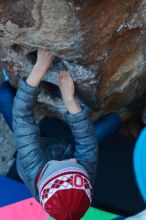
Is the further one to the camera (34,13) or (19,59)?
(19,59)

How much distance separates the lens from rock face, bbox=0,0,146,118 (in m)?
0.62

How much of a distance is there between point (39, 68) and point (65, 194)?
26 centimetres

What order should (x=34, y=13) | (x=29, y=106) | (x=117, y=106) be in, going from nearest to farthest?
(x=34, y=13)
(x=29, y=106)
(x=117, y=106)

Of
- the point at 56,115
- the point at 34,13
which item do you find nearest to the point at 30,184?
the point at 56,115

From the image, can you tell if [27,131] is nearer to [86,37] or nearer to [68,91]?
[68,91]

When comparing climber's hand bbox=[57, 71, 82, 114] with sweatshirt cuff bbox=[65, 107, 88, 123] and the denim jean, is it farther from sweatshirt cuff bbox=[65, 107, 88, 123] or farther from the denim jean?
the denim jean

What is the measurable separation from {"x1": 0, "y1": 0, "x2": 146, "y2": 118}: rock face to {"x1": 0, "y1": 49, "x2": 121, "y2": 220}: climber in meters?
0.05

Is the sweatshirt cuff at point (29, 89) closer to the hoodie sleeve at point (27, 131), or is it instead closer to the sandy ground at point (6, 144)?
the hoodie sleeve at point (27, 131)

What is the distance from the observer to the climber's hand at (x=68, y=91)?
0.77 metres

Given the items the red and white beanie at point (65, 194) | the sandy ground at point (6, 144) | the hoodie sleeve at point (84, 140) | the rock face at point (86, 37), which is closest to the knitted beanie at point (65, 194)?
the red and white beanie at point (65, 194)

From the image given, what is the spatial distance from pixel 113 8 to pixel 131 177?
0.57 metres

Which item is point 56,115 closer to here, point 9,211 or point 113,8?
point 9,211

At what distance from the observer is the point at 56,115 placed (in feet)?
3.28

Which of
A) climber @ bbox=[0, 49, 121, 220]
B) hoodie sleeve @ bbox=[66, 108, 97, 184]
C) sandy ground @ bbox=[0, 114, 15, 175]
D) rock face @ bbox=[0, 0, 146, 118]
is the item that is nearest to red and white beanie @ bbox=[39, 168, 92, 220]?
climber @ bbox=[0, 49, 121, 220]
